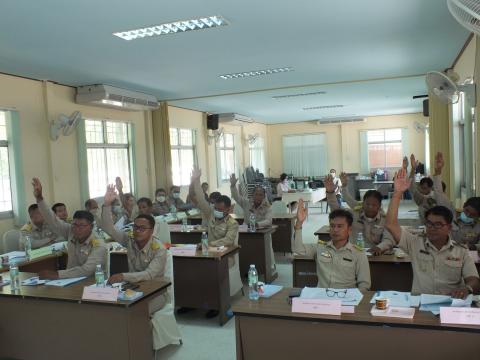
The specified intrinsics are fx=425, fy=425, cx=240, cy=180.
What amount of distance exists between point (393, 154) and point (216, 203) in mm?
12304

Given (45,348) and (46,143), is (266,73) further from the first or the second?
(45,348)

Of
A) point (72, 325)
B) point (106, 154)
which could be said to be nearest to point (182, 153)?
point (106, 154)

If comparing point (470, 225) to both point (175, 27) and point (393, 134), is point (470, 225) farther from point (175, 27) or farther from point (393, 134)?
point (393, 134)

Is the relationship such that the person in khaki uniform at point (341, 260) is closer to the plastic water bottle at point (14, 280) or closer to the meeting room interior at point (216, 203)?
the meeting room interior at point (216, 203)

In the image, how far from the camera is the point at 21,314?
10.5 feet

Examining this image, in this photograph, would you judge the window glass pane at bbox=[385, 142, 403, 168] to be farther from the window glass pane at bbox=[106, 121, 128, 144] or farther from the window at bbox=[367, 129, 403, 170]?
the window glass pane at bbox=[106, 121, 128, 144]

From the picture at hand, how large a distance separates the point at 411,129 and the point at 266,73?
10.3 m

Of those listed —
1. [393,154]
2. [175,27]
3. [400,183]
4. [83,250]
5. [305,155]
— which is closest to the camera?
[400,183]

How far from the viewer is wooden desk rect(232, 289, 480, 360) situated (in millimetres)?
2158

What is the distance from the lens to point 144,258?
3.68 m

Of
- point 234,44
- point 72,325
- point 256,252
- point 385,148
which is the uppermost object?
point 234,44

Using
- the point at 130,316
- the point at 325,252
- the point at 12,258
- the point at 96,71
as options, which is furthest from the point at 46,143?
the point at 325,252

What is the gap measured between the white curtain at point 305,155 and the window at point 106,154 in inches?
370

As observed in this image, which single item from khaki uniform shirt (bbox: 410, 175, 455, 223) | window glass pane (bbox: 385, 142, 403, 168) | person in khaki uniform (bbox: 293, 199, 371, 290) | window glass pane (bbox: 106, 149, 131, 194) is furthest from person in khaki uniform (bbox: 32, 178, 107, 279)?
window glass pane (bbox: 385, 142, 403, 168)
